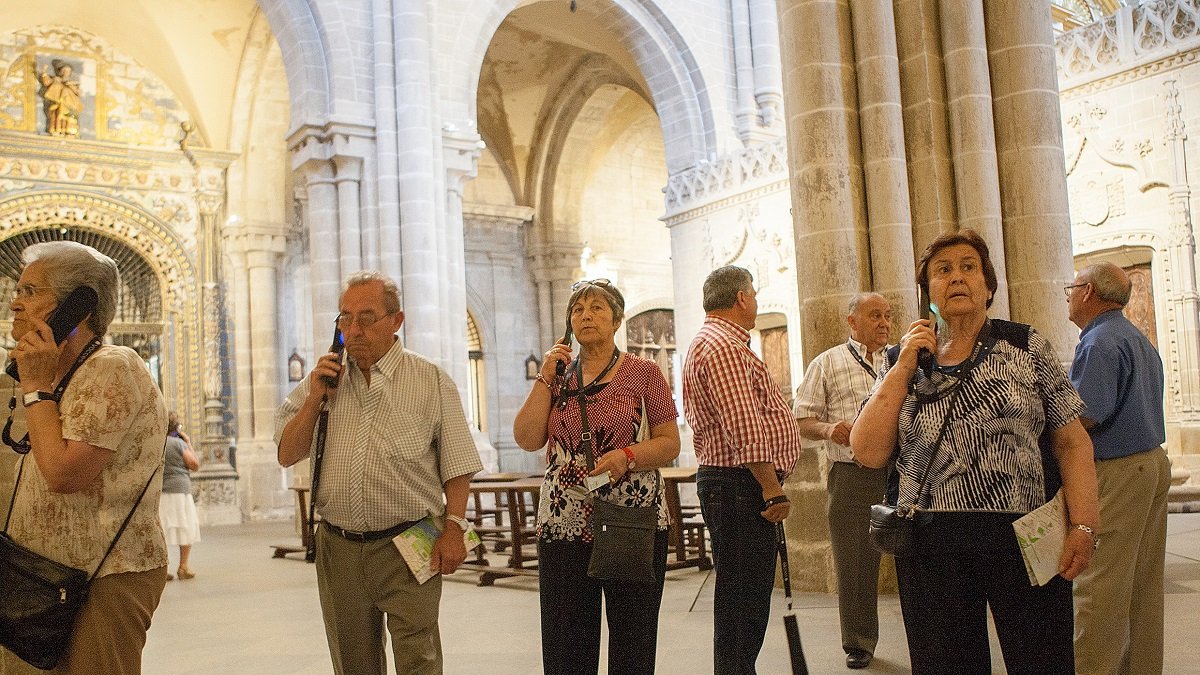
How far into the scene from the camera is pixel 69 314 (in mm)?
2609

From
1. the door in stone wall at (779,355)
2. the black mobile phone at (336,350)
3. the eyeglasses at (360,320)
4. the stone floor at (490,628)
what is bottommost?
the stone floor at (490,628)

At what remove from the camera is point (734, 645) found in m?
3.43

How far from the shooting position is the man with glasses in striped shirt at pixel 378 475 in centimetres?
294

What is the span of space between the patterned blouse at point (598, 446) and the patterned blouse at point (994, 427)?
2.98 feet

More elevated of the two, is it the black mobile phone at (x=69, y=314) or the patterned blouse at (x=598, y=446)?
the black mobile phone at (x=69, y=314)

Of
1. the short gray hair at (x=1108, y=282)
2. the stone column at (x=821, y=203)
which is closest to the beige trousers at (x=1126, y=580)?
the short gray hair at (x=1108, y=282)

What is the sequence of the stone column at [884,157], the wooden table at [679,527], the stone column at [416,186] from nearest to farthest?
the stone column at [884,157]
the wooden table at [679,527]
the stone column at [416,186]

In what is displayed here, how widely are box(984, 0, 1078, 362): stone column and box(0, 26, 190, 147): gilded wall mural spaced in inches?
567

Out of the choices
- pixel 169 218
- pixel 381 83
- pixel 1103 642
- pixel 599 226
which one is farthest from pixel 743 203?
pixel 1103 642

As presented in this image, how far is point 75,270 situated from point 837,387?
3088 millimetres

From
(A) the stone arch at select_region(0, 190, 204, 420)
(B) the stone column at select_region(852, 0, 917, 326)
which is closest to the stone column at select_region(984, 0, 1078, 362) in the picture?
(B) the stone column at select_region(852, 0, 917, 326)

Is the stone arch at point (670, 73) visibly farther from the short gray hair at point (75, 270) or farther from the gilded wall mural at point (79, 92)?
the short gray hair at point (75, 270)

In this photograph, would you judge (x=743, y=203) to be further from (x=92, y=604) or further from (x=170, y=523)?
(x=92, y=604)

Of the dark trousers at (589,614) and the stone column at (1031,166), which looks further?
the stone column at (1031,166)
